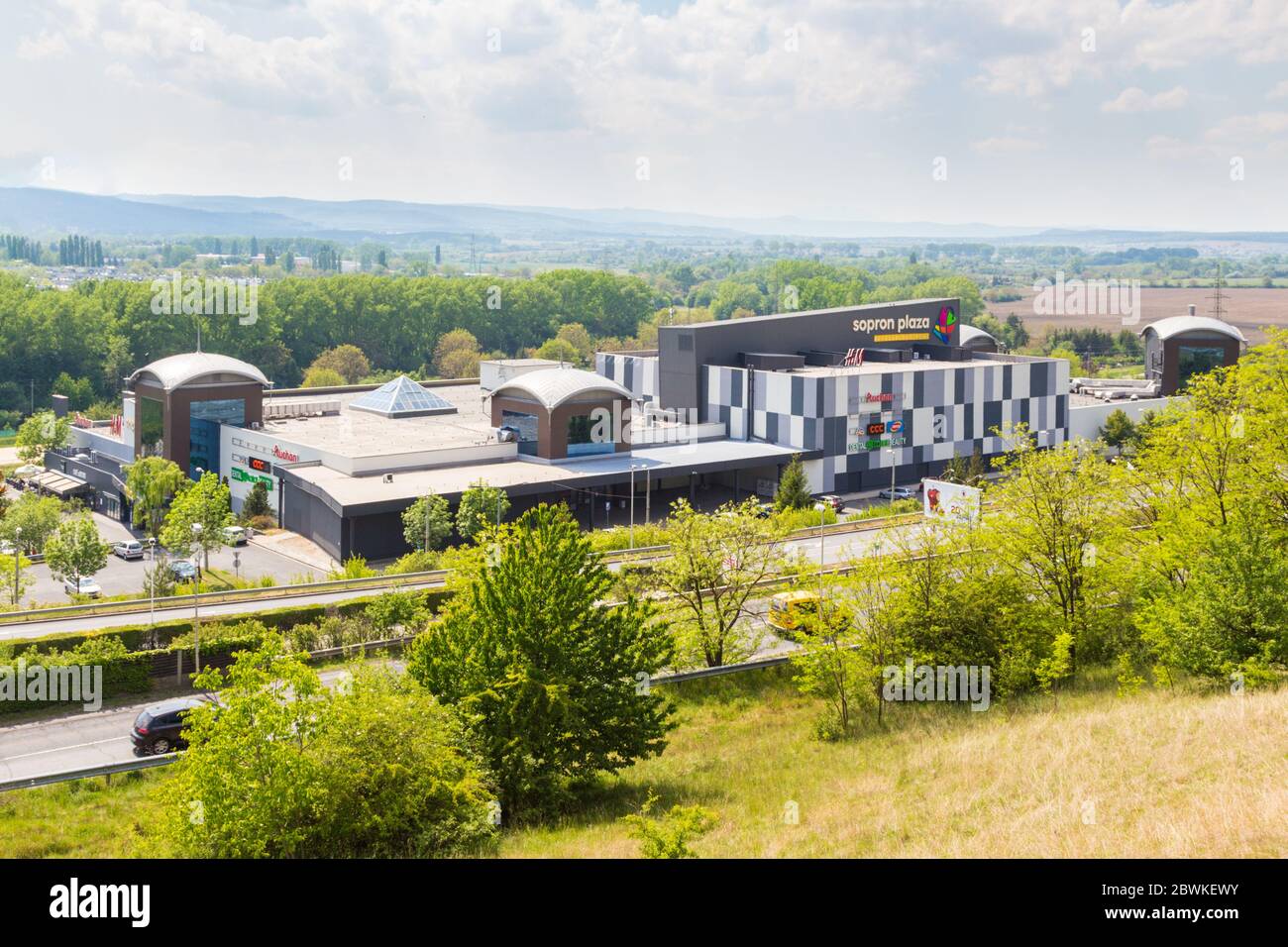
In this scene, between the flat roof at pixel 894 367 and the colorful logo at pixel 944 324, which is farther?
the colorful logo at pixel 944 324

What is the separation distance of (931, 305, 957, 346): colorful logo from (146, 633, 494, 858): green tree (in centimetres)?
6999

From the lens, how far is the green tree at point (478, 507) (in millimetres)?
54219

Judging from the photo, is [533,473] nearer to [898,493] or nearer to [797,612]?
[898,493]

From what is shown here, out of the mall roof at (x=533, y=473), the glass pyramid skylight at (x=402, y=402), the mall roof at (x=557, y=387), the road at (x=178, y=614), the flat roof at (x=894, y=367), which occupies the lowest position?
the road at (x=178, y=614)

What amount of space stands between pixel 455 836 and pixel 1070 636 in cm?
1574

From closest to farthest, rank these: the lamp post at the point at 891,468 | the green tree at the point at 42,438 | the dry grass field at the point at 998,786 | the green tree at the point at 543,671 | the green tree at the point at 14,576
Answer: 1. the dry grass field at the point at 998,786
2. the green tree at the point at 543,671
3. the green tree at the point at 14,576
4. the lamp post at the point at 891,468
5. the green tree at the point at 42,438

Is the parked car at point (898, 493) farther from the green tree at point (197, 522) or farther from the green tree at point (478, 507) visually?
the green tree at point (197, 522)

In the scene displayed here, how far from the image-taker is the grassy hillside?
15.6 meters

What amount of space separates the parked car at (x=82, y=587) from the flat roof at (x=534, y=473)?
1066 cm

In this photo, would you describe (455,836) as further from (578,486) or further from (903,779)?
(578,486)

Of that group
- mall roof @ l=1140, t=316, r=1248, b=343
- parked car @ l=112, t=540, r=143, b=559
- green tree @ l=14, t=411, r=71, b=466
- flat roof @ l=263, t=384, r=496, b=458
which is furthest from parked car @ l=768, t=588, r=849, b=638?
mall roof @ l=1140, t=316, r=1248, b=343

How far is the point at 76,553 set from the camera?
4800cm

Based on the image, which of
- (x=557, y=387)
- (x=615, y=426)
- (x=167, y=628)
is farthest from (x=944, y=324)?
(x=167, y=628)

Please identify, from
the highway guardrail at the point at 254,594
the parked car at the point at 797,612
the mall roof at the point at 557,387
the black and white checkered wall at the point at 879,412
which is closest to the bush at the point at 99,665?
the highway guardrail at the point at 254,594
